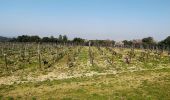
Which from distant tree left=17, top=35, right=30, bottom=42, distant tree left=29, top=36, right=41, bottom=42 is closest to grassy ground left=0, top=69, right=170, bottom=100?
distant tree left=29, top=36, right=41, bottom=42

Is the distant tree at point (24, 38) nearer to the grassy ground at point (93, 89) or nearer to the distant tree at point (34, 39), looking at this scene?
the distant tree at point (34, 39)

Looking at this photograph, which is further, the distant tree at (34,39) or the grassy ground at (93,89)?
the distant tree at (34,39)

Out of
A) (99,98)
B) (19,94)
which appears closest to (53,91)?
(19,94)

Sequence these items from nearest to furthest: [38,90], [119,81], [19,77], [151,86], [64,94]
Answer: [64,94] → [38,90] → [151,86] → [119,81] → [19,77]

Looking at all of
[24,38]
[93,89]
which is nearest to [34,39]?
[24,38]

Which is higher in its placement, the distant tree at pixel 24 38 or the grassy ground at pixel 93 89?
the distant tree at pixel 24 38

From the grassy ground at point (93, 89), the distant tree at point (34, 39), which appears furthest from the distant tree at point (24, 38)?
the grassy ground at point (93, 89)

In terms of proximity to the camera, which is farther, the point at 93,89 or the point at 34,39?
the point at 34,39

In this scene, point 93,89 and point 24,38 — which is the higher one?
point 24,38

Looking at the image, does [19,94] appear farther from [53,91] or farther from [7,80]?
[7,80]

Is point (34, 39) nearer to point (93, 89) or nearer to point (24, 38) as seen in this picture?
point (24, 38)

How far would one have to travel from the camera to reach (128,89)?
19.3 m

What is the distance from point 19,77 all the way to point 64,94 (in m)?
9.13

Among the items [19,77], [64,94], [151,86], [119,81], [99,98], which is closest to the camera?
[99,98]
